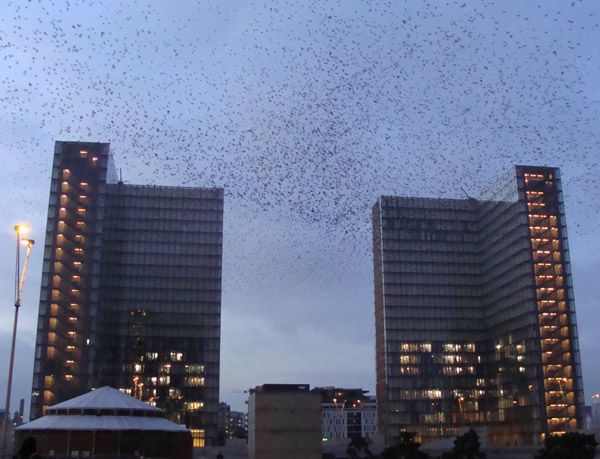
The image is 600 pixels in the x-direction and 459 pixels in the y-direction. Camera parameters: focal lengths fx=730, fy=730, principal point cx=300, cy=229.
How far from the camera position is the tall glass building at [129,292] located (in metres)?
183

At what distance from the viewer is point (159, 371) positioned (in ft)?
629

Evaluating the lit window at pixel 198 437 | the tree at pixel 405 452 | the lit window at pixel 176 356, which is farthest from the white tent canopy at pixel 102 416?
the lit window at pixel 176 356

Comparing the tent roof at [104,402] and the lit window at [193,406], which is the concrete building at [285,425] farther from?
the lit window at [193,406]

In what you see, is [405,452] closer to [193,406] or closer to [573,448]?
[573,448]

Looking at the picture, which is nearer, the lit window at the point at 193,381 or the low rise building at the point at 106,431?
the low rise building at the point at 106,431

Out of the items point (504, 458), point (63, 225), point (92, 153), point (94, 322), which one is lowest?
point (504, 458)

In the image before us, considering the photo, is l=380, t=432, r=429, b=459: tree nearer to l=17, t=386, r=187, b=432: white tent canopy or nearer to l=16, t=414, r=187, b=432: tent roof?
l=17, t=386, r=187, b=432: white tent canopy

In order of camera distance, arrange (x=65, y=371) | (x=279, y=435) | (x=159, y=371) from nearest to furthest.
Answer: (x=279, y=435) < (x=65, y=371) < (x=159, y=371)

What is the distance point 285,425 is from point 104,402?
38617 mm

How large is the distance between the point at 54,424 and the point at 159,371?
100278 mm

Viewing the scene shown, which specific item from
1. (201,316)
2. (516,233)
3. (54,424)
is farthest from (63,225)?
(516,233)

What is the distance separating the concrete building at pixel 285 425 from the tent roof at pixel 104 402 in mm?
26438

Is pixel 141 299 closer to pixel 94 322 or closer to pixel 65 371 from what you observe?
pixel 94 322

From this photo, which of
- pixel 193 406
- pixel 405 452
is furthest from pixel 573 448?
pixel 193 406
